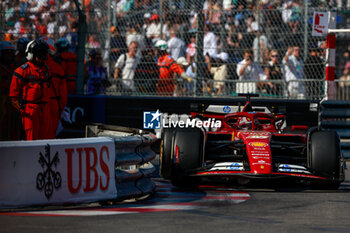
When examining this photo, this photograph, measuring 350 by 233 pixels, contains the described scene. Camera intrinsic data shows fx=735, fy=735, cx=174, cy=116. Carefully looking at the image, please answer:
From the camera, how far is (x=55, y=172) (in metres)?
6.05

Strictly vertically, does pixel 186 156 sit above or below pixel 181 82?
below

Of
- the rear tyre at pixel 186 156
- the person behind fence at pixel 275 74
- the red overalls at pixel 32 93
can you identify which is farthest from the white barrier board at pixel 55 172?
the person behind fence at pixel 275 74

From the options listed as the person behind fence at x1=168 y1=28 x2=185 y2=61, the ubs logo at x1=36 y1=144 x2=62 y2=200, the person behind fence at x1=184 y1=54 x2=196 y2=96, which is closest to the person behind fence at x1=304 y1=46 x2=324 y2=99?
the person behind fence at x1=184 y1=54 x2=196 y2=96

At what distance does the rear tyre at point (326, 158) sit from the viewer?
25.7 feet

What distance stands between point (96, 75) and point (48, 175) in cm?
708

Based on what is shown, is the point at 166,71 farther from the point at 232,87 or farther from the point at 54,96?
the point at 54,96

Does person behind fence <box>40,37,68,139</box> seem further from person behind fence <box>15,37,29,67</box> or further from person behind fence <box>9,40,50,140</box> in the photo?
person behind fence <box>15,37,29,67</box>

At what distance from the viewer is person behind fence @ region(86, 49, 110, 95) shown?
1259 centimetres

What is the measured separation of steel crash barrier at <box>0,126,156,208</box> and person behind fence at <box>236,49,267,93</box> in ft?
17.2

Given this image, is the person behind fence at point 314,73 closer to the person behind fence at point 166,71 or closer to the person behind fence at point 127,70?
the person behind fence at point 166,71

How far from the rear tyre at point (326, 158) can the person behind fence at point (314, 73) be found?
12.9 feet

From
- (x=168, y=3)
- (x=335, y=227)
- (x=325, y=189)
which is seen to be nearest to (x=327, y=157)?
(x=325, y=189)

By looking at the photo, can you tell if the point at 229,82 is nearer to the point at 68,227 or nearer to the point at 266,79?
the point at 266,79

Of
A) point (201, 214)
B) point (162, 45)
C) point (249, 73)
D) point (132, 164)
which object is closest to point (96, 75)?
point (162, 45)
